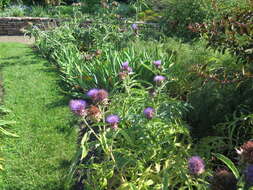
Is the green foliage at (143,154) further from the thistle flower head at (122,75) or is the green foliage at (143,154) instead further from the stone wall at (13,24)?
the stone wall at (13,24)

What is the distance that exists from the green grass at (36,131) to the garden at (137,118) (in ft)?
0.04

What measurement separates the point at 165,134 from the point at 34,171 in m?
1.32

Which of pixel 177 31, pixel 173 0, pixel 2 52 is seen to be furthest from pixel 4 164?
pixel 173 0

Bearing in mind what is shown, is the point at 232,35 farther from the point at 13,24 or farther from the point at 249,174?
the point at 13,24

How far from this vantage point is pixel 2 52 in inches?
257

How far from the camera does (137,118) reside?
266 centimetres

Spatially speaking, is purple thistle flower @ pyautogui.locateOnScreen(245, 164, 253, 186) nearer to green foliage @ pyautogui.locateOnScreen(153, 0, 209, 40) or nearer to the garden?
the garden

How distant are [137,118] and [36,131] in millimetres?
1458

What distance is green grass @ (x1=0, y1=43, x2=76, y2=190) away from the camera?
2.81 meters

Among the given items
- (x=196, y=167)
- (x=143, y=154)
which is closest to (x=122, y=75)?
(x=143, y=154)

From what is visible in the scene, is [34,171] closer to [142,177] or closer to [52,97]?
[142,177]

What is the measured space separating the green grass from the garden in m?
0.01

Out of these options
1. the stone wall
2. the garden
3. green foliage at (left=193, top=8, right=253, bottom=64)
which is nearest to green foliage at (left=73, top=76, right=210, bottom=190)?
the garden

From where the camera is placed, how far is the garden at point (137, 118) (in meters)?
2.18
